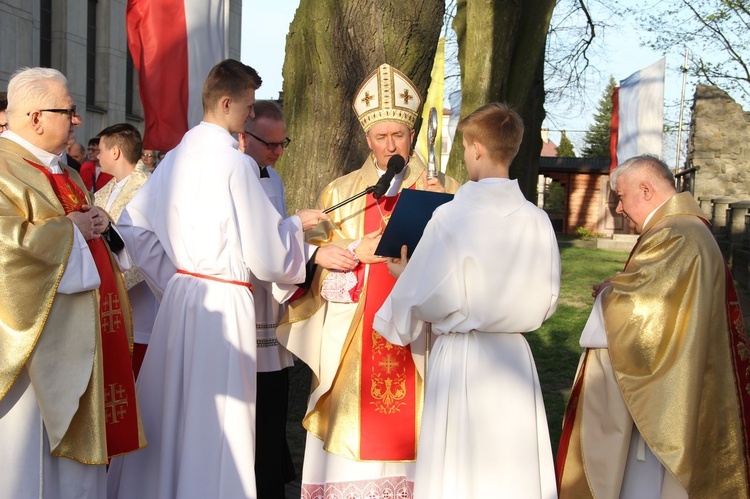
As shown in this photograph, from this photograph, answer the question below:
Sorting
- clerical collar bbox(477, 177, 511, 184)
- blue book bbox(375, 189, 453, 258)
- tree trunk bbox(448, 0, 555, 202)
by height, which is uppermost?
tree trunk bbox(448, 0, 555, 202)

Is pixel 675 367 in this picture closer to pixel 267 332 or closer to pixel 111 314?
pixel 267 332

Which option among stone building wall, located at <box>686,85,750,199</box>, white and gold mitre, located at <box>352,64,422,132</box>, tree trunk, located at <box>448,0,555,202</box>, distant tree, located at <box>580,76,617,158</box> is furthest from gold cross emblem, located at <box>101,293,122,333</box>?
distant tree, located at <box>580,76,617,158</box>

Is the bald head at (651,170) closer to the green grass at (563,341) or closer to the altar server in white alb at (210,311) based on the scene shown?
the altar server in white alb at (210,311)

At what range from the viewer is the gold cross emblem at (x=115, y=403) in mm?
3988

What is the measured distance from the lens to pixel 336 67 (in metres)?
6.48

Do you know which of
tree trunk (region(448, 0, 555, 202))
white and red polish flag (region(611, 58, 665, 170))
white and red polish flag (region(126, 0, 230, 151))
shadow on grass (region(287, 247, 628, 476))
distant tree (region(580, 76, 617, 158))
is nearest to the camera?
white and red polish flag (region(126, 0, 230, 151))

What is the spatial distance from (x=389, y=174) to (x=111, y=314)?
1480mm

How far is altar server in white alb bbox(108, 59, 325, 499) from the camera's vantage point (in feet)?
13.6

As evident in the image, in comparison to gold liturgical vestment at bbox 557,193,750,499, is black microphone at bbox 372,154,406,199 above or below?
above

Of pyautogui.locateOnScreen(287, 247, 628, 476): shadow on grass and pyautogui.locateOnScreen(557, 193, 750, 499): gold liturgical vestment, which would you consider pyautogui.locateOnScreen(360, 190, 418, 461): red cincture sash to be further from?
pyautogui.locateOnScreen(287, 247, 628, 476): shadow on grass

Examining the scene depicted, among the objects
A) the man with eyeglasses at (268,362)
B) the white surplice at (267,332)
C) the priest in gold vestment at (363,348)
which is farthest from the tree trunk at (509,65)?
the white surplice at (267,332)

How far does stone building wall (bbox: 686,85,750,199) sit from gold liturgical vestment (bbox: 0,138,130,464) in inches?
800

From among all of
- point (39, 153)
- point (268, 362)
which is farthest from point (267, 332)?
point (39, 153)

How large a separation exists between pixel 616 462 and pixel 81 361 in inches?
95.5
